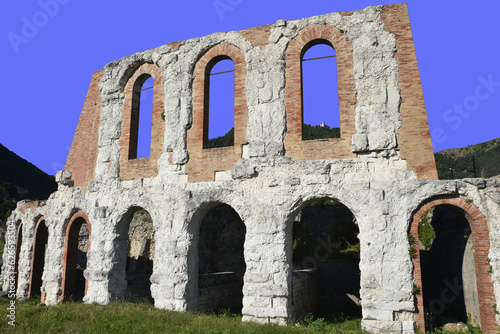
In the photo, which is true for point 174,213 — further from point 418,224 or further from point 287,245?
point 418,224

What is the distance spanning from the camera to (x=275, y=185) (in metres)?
9.55

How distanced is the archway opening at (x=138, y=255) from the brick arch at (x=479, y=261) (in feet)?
24.7

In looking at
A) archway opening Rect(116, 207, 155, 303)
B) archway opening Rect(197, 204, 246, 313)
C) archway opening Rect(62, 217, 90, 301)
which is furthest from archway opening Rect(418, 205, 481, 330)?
archway opening Rect(62, 217, 90, 301)

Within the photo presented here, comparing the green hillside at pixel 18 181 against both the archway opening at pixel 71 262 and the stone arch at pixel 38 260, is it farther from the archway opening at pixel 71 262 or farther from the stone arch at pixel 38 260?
the archway opening at pixel 71 262

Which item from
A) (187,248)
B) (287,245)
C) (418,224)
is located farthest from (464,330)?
(187,248)

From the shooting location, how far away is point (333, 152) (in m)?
9.37

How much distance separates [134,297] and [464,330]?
8.74 m

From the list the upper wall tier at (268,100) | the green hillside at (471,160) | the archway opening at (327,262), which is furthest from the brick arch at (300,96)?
the green hillside at (471,160)

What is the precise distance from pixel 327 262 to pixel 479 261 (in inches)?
287

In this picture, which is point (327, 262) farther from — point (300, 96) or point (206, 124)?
point (300, 96)

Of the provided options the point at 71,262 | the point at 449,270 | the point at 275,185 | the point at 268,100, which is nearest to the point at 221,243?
the point at 71,262

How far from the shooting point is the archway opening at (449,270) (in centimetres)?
891

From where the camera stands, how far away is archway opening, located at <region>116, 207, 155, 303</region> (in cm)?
1157

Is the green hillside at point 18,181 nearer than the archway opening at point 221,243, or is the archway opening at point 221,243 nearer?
the archway opening at point 221,243
